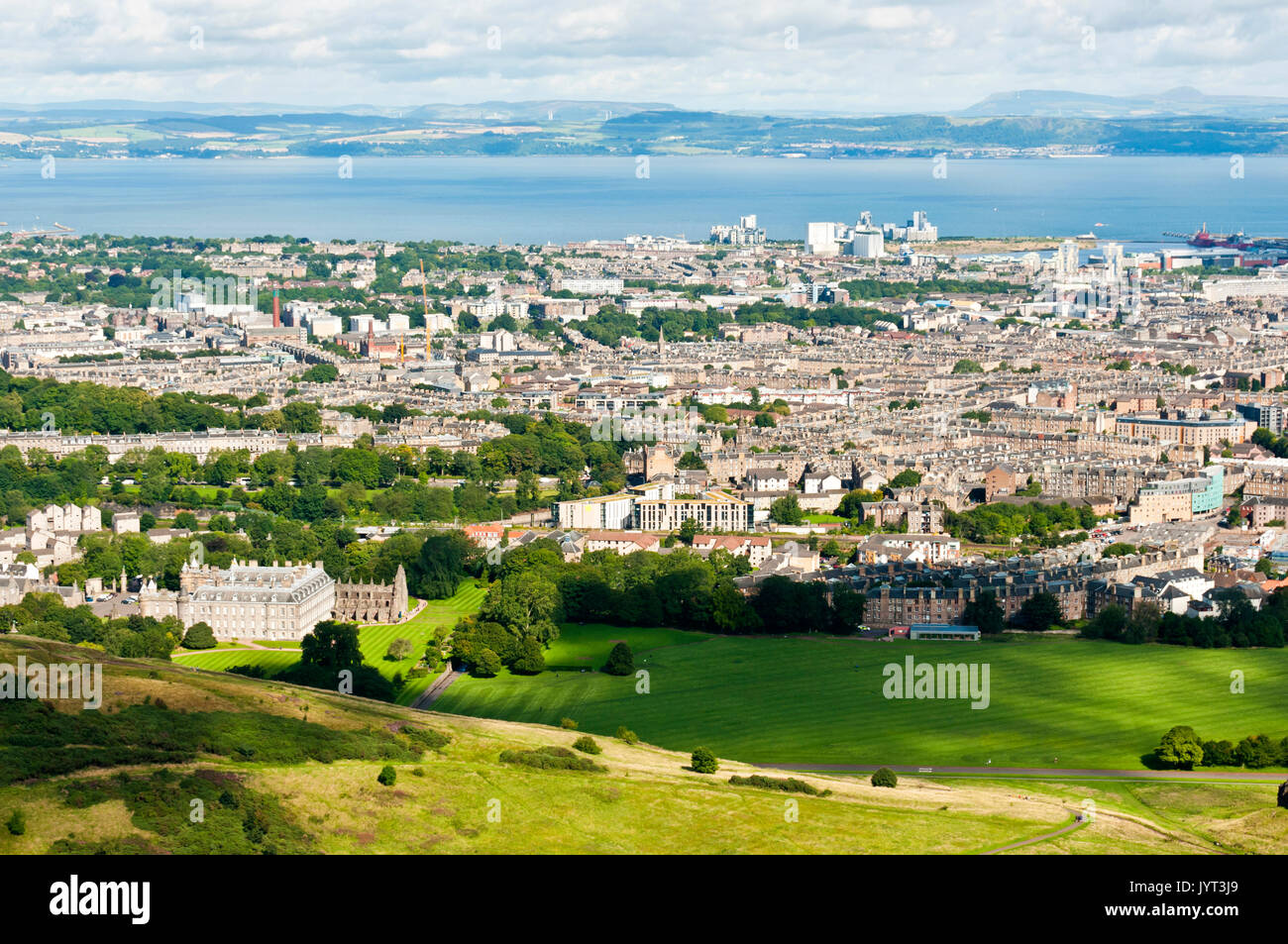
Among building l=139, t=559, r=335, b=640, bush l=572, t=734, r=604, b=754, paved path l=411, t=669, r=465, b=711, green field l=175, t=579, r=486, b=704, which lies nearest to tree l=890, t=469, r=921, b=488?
green field l=175, t=579, r=486, b=704

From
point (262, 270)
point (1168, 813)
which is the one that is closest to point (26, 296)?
point (262, 270)

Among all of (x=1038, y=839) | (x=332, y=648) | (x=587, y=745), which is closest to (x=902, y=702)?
(x=587, y=745)

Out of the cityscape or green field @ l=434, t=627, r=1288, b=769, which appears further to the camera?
green field @ l=434, t=627, r=1288, b=769

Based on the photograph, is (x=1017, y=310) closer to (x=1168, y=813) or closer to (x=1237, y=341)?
(x=1237, y=341)

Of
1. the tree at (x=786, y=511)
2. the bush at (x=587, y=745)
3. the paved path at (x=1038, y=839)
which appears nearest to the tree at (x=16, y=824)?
the bush at (x=587, y=745)

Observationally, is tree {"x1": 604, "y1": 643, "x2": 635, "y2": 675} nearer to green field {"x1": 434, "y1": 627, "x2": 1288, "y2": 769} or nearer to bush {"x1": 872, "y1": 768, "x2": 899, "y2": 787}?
green field {"x1": 434, "y1": 627, "x2": 1288, "y2": 769}

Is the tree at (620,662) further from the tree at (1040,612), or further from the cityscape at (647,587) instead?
the tree at (1040,612)
